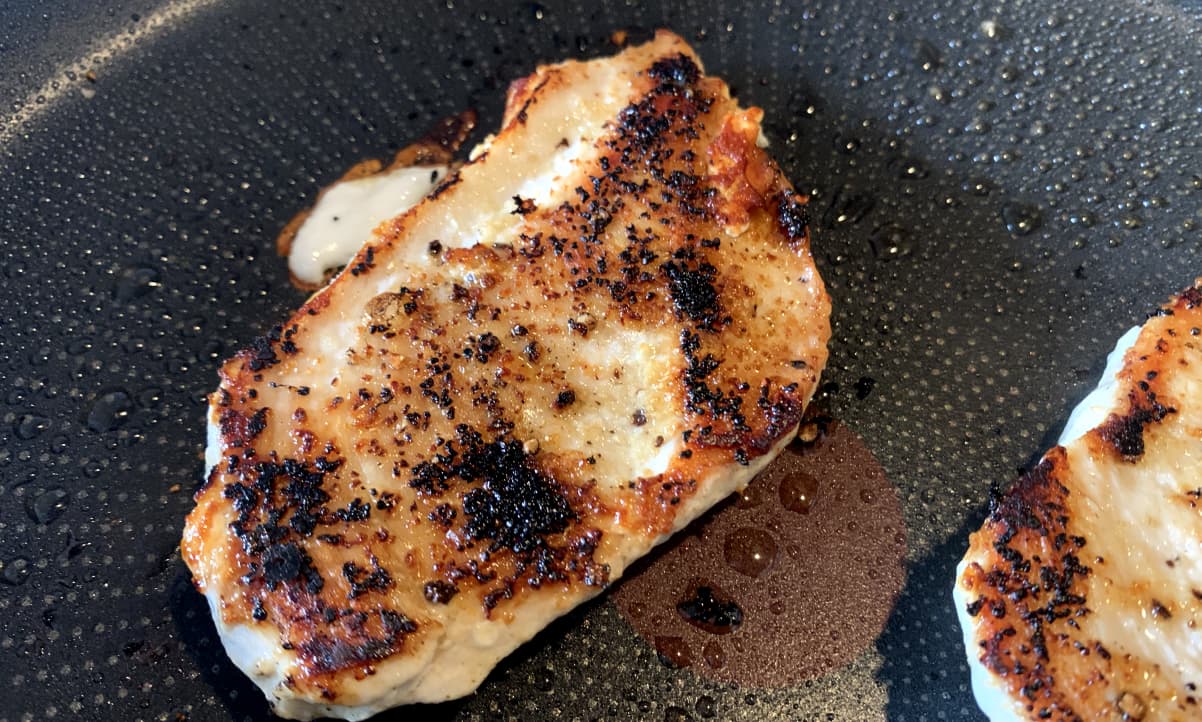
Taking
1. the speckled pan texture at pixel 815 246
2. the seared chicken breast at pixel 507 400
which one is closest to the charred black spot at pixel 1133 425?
the speckled pan texture at pixel 815 246

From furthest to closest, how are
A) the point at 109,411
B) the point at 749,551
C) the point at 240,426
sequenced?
the point at 109,411
the point at 749,551
the point at 240,426

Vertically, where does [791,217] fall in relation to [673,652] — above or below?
above

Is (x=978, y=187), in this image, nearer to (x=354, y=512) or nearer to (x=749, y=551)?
(x=749, y=551)

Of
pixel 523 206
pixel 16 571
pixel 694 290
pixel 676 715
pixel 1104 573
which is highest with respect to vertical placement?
pixel 523 206

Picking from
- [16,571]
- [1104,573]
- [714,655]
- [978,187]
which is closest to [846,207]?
[978,187]

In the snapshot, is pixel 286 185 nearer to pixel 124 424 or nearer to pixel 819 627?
pixel 124 424

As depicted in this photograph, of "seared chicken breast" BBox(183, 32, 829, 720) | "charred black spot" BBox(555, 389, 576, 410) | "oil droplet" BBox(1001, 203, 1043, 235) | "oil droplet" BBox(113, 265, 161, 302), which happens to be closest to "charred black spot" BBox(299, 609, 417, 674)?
"seared chicken breast" BBox(183, 32, 829, 720)

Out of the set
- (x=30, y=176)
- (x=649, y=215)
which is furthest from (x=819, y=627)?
(x=30, y=176)
